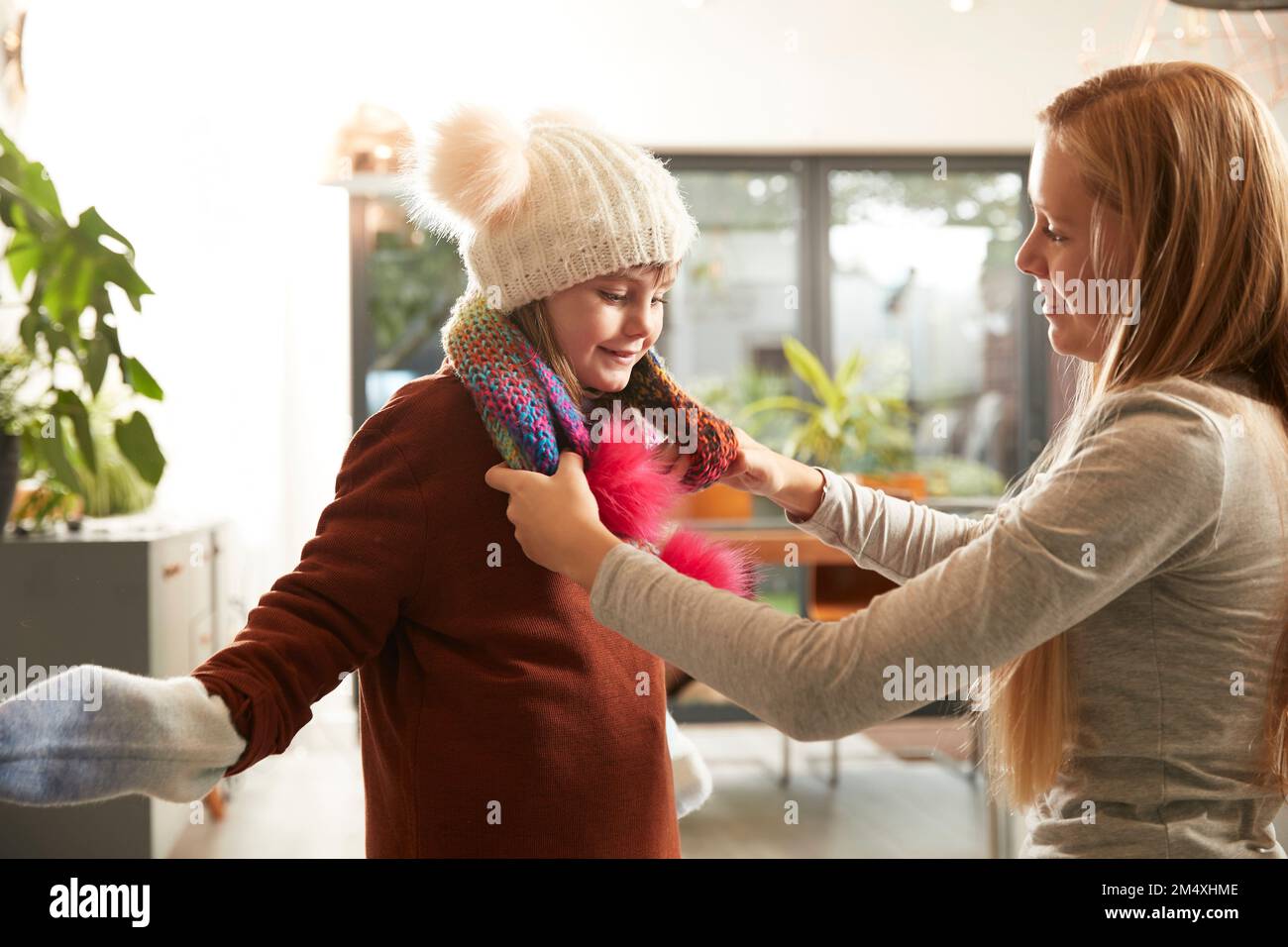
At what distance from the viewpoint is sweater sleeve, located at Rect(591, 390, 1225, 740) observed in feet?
2.59

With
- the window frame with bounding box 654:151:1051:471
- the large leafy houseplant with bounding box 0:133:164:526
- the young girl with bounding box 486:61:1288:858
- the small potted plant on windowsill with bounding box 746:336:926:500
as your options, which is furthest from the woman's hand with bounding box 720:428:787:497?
the window frame with bounding box 654:151:1051:471

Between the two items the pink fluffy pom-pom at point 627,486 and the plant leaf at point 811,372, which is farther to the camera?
the plant leaf at point 811,372

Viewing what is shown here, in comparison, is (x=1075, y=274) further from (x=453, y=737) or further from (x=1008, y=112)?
(x=1008, y=112)

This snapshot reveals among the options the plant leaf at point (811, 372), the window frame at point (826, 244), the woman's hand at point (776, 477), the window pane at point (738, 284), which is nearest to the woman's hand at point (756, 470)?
the woman's hand at point (776, 477)

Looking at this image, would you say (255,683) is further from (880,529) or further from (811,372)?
(811,372)

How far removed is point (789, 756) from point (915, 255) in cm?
216

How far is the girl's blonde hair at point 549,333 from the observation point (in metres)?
1.03

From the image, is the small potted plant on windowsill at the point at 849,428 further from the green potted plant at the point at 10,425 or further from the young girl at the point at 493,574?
the young girl at the point at 493,574

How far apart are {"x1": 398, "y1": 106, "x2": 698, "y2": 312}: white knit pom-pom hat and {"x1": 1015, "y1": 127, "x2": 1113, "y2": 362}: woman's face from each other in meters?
0.31

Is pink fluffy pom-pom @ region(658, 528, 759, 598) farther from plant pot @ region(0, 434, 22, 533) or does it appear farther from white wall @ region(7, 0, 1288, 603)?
white wall @ region(7, 0, 1288, 603)

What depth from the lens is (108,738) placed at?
0.77 m

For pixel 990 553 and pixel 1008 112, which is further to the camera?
pixel 1008 112

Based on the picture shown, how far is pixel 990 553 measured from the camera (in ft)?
2.66
